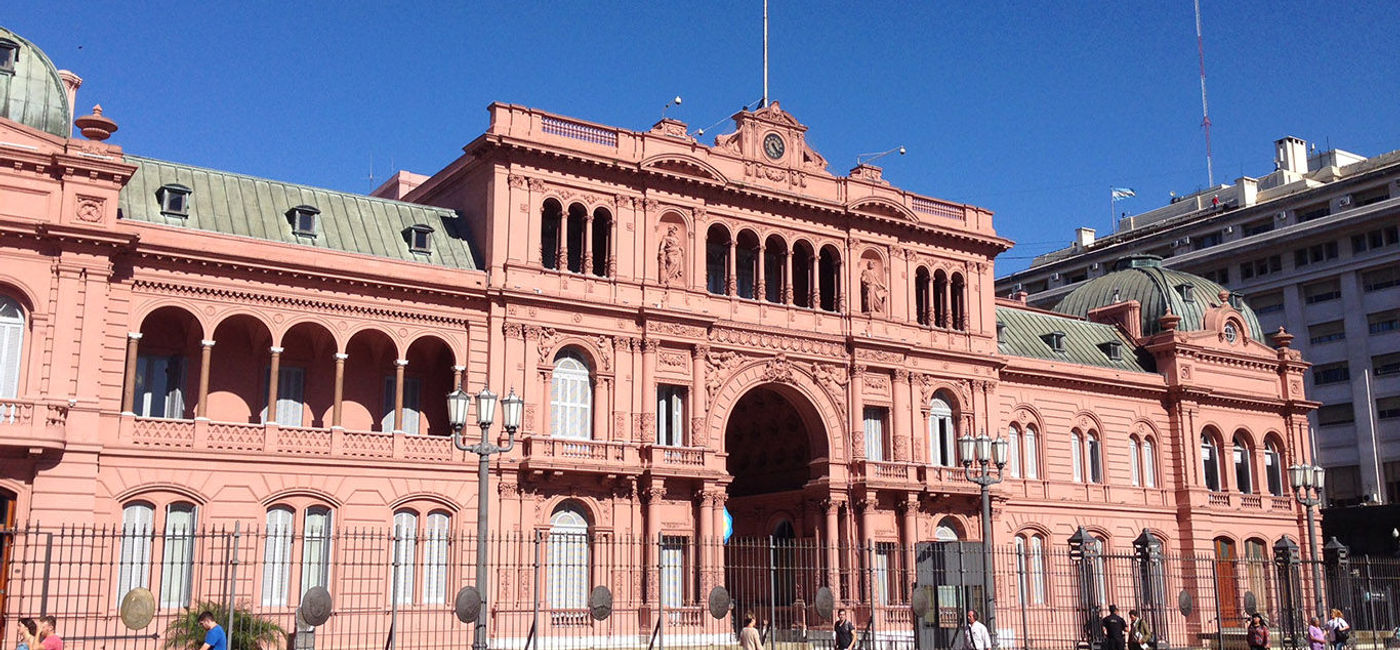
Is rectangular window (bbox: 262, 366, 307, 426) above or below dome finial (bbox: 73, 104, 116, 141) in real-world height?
below

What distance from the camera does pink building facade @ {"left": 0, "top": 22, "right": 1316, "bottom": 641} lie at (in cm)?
3381

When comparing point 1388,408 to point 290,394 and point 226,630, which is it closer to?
point 290,394

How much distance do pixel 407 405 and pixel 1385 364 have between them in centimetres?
5928

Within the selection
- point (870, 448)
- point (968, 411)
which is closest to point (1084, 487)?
point (968, 411)

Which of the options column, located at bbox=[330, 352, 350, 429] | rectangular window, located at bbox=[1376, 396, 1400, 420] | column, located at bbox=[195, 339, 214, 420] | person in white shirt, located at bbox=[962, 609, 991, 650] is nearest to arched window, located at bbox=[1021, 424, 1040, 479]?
person in white shirt, located at bbox=[962, 609, 991, 650]

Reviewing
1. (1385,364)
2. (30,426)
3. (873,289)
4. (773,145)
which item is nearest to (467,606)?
(30,426)

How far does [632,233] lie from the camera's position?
43.2m

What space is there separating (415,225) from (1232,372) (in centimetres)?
3760

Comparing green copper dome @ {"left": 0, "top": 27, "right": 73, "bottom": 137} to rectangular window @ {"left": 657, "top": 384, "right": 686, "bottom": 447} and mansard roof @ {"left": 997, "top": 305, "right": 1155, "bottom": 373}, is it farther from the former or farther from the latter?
mansard roof @ {"left": 997, "top": 305, "right": 1155, "bottom": 373}

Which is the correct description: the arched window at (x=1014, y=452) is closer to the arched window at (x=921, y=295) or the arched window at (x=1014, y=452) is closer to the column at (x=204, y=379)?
the arched window at (x=921, y=295)

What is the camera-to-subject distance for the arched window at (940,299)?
5069 centimetres

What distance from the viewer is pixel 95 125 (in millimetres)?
34219

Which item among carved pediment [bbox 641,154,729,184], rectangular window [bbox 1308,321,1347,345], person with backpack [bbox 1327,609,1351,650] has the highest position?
rectangular window [bbox 1308,321,1347,345]

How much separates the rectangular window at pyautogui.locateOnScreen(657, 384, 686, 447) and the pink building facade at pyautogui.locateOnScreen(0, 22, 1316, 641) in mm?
96
